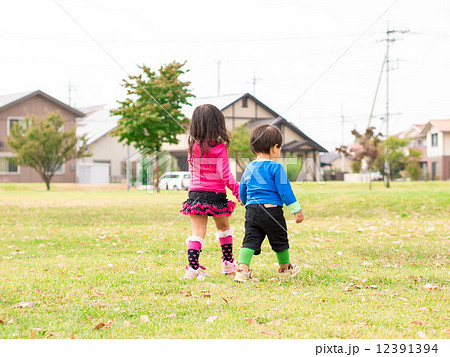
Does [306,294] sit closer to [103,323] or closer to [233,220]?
[103,323]

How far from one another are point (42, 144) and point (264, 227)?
92.6 feet

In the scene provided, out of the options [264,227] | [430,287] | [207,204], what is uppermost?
[207,204]

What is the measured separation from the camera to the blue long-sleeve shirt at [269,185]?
13.7 feet

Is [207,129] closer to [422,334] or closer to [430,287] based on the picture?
[430,287]

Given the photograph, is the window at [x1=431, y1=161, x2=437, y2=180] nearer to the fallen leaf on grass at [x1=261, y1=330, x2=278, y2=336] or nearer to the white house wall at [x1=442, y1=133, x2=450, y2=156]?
the white house wall at [x1=442, y1=133, x2=450, y2=156]

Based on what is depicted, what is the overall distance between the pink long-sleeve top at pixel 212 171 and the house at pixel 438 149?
39501 millimetres

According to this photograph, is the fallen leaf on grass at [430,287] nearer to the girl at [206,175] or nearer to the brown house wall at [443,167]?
the girl at [206,175]

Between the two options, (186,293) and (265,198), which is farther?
(265,198)

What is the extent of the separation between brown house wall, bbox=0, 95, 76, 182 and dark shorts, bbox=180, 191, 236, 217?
3178 cm

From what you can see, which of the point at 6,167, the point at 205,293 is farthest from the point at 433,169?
the point at 205,293

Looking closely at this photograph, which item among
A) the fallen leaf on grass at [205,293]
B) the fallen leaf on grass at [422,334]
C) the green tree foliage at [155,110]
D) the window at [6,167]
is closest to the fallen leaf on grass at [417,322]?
the fallen leaf on grass at [422,334]

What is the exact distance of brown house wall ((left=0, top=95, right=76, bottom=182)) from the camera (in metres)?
34.7

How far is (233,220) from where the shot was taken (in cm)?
1121

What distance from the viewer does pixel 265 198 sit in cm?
424
